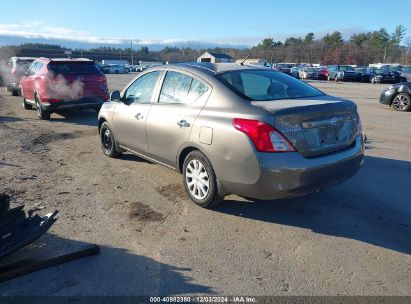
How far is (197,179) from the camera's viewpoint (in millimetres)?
4613

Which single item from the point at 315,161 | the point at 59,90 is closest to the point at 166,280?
the point at 315,161

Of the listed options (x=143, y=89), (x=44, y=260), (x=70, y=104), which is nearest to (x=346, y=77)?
(x=70, y=104)

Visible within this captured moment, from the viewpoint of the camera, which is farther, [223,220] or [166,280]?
[223,220]

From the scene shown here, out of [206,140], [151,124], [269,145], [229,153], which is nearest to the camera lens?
[269,145]

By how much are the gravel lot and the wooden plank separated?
0.22 ft

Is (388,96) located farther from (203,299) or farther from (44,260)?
(44,260)

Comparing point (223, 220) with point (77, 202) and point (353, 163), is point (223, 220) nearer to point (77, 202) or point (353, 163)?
point (353, 163)

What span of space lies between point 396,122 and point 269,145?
8.53 meters

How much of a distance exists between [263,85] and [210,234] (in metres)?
1.91

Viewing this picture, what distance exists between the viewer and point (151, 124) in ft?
17.3

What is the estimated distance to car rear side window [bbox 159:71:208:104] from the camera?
4717mm

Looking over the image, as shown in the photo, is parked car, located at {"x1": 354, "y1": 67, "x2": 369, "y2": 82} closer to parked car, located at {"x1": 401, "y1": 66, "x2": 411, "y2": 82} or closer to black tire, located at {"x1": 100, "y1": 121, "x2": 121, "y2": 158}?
parked car, located at {"x1": 401, "y1": 66, "x2": 411, "y2": 82}

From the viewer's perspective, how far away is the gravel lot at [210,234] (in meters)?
3.18

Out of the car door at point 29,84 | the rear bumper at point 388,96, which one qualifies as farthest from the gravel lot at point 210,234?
the rear bumper at point 388,96
